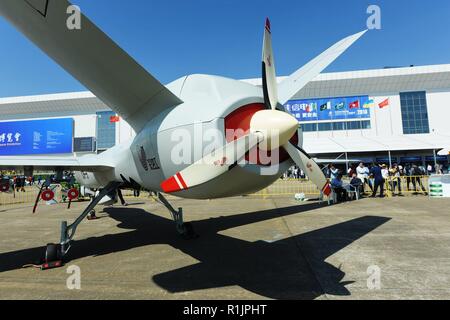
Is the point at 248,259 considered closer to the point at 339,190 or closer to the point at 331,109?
the point at 339,190

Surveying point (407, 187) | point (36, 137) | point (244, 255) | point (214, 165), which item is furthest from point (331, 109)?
point (36, 137)

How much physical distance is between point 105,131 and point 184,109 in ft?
230

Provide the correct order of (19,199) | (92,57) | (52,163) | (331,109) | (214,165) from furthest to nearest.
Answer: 1. (331,109)
2. (19,199)
3. (52,163)
4. (92,57)
5. (214,165)

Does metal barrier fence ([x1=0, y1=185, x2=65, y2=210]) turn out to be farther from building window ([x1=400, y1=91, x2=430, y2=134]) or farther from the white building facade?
building window ([x1=400, y1=91, x2=430, y2=134])

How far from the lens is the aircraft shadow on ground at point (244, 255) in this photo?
419 centimetres

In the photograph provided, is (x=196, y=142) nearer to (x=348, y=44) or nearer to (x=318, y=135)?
(x=348, y=44)

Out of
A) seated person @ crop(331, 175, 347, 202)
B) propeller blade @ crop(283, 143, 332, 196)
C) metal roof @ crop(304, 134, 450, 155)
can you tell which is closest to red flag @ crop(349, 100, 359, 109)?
metal roof @ crop(304, 134, 450, 155)

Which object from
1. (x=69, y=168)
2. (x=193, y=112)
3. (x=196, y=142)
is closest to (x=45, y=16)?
(x=193, y=112)

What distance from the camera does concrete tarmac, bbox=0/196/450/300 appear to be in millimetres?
4027

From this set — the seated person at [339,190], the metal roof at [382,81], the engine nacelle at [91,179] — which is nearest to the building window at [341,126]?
the metal roof at [382,81]

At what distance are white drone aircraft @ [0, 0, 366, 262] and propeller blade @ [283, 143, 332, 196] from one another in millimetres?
14

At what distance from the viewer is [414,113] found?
5562 centimetres

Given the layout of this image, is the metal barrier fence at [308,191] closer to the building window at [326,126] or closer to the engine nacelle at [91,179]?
the engine nacelle at [91,179]
